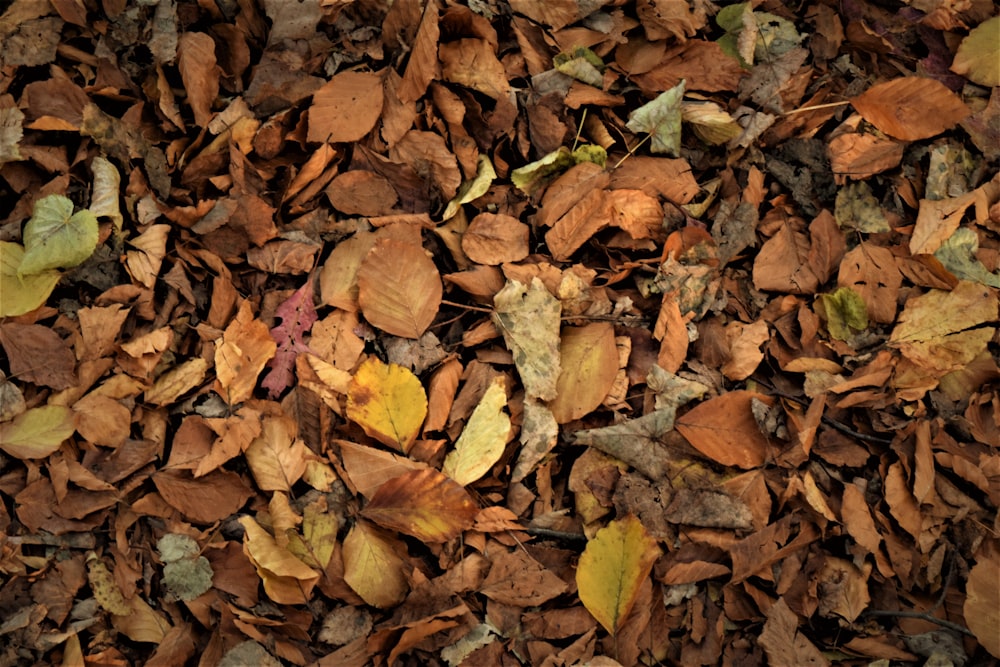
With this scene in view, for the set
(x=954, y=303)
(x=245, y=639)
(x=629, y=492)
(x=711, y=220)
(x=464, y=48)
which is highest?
(x=464, y=48)

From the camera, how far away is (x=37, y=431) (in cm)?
155

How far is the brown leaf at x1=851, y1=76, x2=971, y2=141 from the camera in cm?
190

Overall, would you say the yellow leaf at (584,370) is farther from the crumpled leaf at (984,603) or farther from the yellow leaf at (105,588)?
the yellow leaf at (105,588)

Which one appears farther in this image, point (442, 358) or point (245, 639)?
point (442, 358)

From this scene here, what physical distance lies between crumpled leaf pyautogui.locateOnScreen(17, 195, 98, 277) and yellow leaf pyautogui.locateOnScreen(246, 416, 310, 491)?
1.65 feet

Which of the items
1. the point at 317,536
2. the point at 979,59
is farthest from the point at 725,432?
the point at 979,59

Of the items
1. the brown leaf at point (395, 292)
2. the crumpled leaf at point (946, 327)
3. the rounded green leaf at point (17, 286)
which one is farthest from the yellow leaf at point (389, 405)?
the crumpled leaf at point (946, 327)

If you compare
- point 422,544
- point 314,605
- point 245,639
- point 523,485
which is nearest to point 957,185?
point 523,485

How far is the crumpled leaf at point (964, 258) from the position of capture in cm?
180

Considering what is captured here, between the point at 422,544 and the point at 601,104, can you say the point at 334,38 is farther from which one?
the point at 422,544

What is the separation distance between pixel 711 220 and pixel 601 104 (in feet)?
Result: 1.23

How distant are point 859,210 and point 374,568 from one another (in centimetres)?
136

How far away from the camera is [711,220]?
1.84 metres

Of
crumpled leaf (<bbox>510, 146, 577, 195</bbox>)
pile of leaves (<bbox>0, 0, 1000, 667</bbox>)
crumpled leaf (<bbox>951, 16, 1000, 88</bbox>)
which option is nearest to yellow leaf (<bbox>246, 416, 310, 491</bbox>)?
pile of leaves (<bbox>0, 0, 1000, 667</bbox>)
